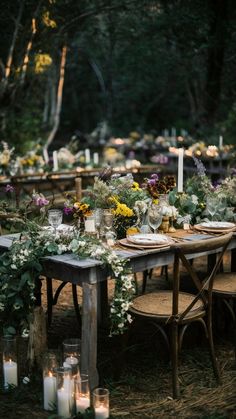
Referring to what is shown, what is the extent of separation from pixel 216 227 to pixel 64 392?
1.65 meters

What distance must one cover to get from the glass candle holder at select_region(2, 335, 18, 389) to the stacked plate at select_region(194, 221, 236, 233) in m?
1.51

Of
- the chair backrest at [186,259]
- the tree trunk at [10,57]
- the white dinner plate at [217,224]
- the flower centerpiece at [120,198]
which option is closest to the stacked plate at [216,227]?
the white dinner plate at [217,224]

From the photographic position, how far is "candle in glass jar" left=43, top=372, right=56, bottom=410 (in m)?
3.43

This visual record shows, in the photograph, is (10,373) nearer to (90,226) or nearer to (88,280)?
(88,280)

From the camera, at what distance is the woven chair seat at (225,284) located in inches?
163

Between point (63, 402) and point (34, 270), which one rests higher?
point (34, 270)

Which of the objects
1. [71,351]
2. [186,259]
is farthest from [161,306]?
[71,351]

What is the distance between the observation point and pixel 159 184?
4.40 m

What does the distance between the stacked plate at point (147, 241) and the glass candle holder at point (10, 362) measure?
92cm

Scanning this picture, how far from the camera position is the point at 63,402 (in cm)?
333

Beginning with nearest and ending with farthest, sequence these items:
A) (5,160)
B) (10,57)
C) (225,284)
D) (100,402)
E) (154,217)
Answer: (100,402) → (154,217) → (225,284) → (5,160) → (10,57)

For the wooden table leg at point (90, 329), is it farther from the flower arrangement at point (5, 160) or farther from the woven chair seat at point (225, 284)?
the flower arrangement at point (5, 160)

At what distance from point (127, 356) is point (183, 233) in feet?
3.08

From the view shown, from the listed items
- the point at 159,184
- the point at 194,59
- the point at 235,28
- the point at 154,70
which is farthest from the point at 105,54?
the point at 159,184
